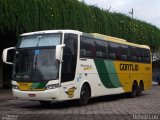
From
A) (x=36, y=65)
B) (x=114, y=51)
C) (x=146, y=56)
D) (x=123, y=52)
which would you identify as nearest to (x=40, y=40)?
(x=36, y=65)

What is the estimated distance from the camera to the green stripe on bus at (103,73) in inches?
869

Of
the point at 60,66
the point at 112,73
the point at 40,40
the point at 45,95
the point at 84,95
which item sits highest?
the point at 40,40

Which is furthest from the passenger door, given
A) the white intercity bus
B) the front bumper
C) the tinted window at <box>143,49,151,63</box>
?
the tinted window at <box>143,49,151,63</box>

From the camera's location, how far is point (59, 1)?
31281 mm

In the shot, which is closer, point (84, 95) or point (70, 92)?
point (70, 92)

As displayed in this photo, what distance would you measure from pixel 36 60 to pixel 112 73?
608 cm

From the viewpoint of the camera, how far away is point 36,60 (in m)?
18.9

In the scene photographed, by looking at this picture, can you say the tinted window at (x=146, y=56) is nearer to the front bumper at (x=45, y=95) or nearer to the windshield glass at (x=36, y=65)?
the windshield glass at (x=36, y=65)

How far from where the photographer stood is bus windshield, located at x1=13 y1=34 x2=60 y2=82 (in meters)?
18.5

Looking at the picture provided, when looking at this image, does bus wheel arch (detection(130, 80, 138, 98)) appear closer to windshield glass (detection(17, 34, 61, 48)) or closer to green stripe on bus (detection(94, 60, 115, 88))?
green stripe on bus (detection(94, 60, 115, 88))

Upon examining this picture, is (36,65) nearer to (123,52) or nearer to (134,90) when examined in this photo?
(123,52)

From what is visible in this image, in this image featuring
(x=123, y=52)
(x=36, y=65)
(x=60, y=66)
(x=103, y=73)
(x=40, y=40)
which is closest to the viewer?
(x=60, y=66)

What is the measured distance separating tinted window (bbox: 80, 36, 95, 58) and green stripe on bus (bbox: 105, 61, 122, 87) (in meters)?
1.85

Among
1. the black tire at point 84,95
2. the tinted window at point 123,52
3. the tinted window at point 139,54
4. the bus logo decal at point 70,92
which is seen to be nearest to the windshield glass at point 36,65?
the bus logo decal at point 70,92
